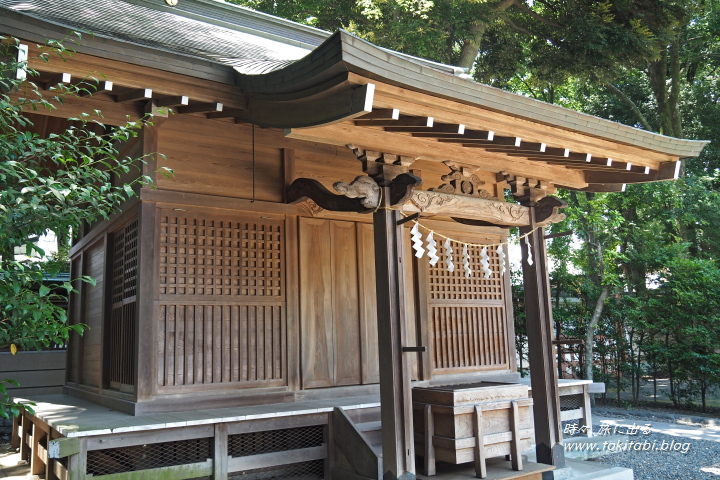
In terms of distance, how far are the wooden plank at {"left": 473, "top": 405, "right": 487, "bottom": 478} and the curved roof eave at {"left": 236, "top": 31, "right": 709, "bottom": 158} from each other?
7.55 feet

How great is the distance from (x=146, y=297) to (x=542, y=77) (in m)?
10.9

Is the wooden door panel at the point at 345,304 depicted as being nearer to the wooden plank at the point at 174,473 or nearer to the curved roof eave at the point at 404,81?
the wooden plank at the point at 174,473

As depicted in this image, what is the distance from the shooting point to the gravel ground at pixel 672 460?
6.32 meters

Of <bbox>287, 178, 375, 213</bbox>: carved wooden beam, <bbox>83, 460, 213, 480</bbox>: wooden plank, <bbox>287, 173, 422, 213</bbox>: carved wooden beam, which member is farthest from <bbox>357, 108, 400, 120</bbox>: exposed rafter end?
<bbox>83, 460, 213, 480</bbox>: wooden plank

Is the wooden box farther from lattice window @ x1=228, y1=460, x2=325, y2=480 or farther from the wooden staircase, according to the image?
lattice window @ x1=228, y1=460, x2=325, y2=480

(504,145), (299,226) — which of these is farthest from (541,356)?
(299,226)

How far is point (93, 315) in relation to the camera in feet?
21.1

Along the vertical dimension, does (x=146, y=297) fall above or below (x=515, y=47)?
below

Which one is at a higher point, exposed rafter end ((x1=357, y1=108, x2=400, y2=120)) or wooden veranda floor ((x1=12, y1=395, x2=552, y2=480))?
exposed rafter end ((x1=357, y1=108, x2=400, y2=120))

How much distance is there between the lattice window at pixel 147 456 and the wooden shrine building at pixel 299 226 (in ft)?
0.32

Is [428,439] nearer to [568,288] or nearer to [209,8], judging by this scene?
[209,8]

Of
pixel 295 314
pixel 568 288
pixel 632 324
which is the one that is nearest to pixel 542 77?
pixel 568 288

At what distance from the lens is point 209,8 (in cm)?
786

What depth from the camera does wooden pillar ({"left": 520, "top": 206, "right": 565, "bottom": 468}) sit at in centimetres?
512
